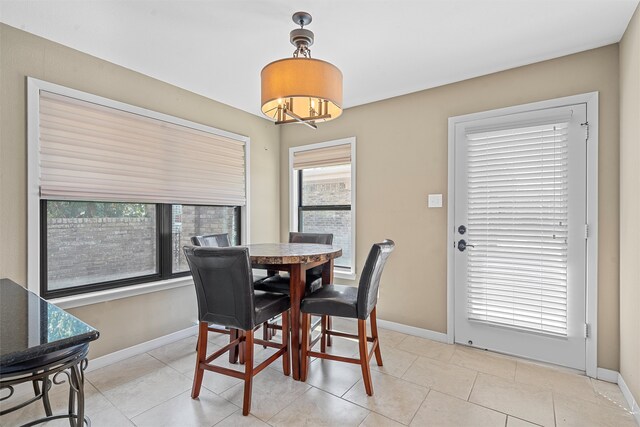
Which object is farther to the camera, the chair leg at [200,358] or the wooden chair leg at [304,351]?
the wooden chair leg at [304,351]

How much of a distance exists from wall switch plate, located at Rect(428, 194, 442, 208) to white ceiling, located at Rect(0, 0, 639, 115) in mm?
1072

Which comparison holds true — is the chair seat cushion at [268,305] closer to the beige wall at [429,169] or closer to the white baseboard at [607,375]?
the beige wall at [429,169]

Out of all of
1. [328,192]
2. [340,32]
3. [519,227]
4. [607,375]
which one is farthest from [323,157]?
[607,375]

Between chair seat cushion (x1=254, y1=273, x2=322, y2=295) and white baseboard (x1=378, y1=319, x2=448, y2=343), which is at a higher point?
chair seat cushion (x1=254, y1=273, x2=322, y2=295)

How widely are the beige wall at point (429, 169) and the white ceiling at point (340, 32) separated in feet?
0.56

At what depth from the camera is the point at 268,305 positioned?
204cm

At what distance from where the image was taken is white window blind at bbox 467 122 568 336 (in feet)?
7.80

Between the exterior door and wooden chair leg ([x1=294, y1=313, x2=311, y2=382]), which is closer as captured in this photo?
wooden chair leg ([x1=294, y1=313, x2=311, y2=382])

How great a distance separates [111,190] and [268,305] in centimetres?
161

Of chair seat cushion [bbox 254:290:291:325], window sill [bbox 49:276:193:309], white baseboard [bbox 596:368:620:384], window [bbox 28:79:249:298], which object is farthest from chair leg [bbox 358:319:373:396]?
window [bbox 28:79:249:298]

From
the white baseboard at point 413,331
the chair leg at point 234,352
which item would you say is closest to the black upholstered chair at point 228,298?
the chair leg at point 234,352

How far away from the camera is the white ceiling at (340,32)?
186 cm

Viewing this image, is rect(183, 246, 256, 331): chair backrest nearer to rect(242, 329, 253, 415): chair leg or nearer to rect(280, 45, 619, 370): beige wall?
rect(242, 329, 253, 415): chair leg

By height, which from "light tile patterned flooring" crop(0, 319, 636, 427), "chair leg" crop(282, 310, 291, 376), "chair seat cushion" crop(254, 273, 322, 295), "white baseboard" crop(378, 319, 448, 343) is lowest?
"light tile patterned flooring" crop(0, 319, 636, 427)
